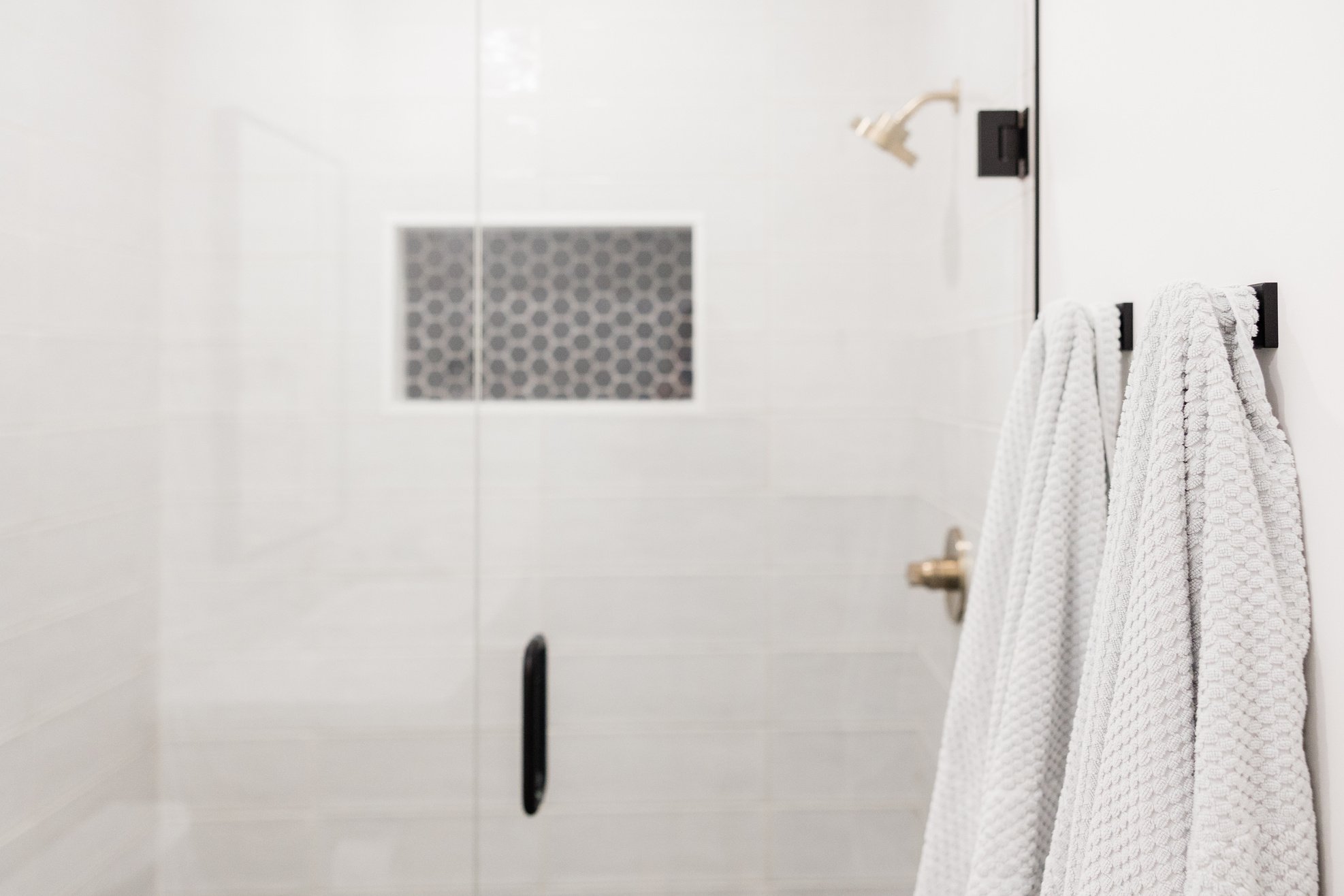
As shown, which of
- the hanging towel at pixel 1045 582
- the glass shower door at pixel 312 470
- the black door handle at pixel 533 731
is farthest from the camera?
the black door handle at pixel 533 731

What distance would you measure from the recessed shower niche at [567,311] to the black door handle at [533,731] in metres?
0.31

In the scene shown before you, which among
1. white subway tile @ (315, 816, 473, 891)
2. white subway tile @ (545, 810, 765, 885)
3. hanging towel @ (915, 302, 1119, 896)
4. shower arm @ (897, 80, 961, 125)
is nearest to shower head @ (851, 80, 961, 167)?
shower arm @ (897, 80, 961, 125)

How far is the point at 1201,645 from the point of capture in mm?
474

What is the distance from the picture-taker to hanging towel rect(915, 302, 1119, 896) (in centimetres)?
63

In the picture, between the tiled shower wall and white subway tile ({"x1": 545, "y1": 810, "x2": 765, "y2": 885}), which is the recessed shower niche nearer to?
the tiled shower wall

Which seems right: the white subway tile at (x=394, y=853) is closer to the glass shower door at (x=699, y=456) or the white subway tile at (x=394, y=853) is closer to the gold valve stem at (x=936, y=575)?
the glass shower door at (x=699, y=456)

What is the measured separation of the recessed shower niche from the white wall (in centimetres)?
45

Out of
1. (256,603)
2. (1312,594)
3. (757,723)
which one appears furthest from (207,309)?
(1312,594)

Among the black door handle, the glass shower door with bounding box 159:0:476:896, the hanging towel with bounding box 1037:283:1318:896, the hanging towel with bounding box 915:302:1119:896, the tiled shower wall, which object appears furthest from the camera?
the black door handle

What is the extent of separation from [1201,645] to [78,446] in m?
0.96

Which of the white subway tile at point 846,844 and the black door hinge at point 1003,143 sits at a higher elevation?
the black door hinge at point 1003,143

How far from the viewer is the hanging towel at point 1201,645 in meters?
0.45

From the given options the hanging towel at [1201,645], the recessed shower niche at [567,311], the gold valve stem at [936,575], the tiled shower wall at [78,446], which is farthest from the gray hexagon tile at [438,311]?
the hanging towel at [1201,645]

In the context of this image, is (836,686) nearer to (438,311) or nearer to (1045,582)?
(1045,582)
